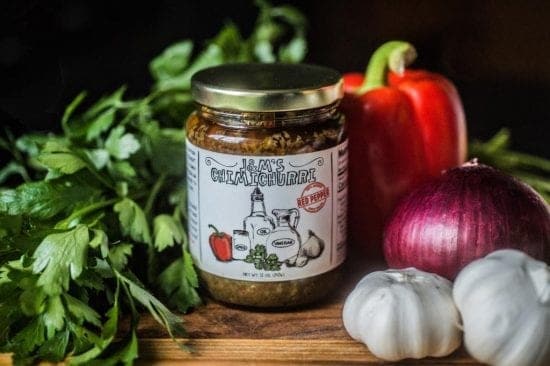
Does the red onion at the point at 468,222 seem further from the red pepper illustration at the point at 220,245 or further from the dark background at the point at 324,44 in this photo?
the dark background at the point at 324,44

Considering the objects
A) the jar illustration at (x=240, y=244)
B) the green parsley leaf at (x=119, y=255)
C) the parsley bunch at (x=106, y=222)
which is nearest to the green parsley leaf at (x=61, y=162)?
the parsley bunch at (x=106, y=222)

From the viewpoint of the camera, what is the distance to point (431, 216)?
947mm

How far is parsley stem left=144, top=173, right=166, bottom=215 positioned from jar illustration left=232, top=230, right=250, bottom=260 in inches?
8.1

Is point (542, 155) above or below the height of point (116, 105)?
below

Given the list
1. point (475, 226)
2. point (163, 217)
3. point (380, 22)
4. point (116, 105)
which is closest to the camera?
point (475, 226)

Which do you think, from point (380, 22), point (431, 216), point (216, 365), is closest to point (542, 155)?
A: point (380, 22)

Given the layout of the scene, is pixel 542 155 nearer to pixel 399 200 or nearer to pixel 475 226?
pixel 399 200

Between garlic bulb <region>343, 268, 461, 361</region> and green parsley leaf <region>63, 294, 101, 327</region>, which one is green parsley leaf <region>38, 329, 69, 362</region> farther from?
garlic bulb <region>343, 268, 461, 361</region>

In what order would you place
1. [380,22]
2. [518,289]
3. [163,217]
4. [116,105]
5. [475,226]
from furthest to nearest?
[380,22]
[116,105]
[163,217]
[475,226]
[518,289]

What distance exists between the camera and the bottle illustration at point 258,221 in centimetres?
92

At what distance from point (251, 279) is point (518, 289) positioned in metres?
0.30

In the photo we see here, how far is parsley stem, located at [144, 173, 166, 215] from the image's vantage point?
111cm

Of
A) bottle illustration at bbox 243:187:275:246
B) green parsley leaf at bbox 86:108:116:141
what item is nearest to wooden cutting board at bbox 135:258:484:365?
bottle illustration at bbox 243:187:275:246

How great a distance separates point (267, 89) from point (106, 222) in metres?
0.28
